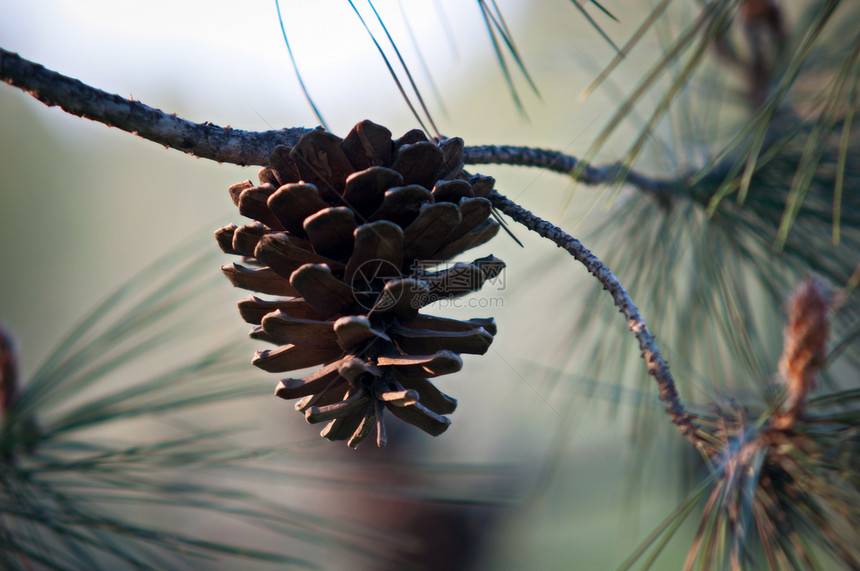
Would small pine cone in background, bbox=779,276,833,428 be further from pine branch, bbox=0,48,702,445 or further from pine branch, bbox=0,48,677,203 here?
pine branch, bbox=0,48,677,203

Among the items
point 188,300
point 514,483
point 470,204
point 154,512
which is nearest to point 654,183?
point 470,204

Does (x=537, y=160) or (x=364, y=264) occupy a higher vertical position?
(x=537, y=160)

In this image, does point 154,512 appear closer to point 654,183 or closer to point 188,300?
point 188,300

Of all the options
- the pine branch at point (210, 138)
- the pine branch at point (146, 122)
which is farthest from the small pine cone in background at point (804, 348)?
the pine branch at point (146, 122)

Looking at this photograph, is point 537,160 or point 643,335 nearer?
point 643,335

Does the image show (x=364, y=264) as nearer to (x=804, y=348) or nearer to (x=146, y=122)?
(x=146, y=122)

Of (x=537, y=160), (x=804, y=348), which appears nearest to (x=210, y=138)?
(x=537, y=160)

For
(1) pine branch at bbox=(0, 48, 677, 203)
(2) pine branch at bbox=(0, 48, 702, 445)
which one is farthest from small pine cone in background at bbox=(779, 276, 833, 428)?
(1) pine branch at bbox=(0, 48, 677, 203)

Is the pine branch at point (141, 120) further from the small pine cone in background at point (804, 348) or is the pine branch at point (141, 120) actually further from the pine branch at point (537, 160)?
the small pine cone in background at point (804, 348)
